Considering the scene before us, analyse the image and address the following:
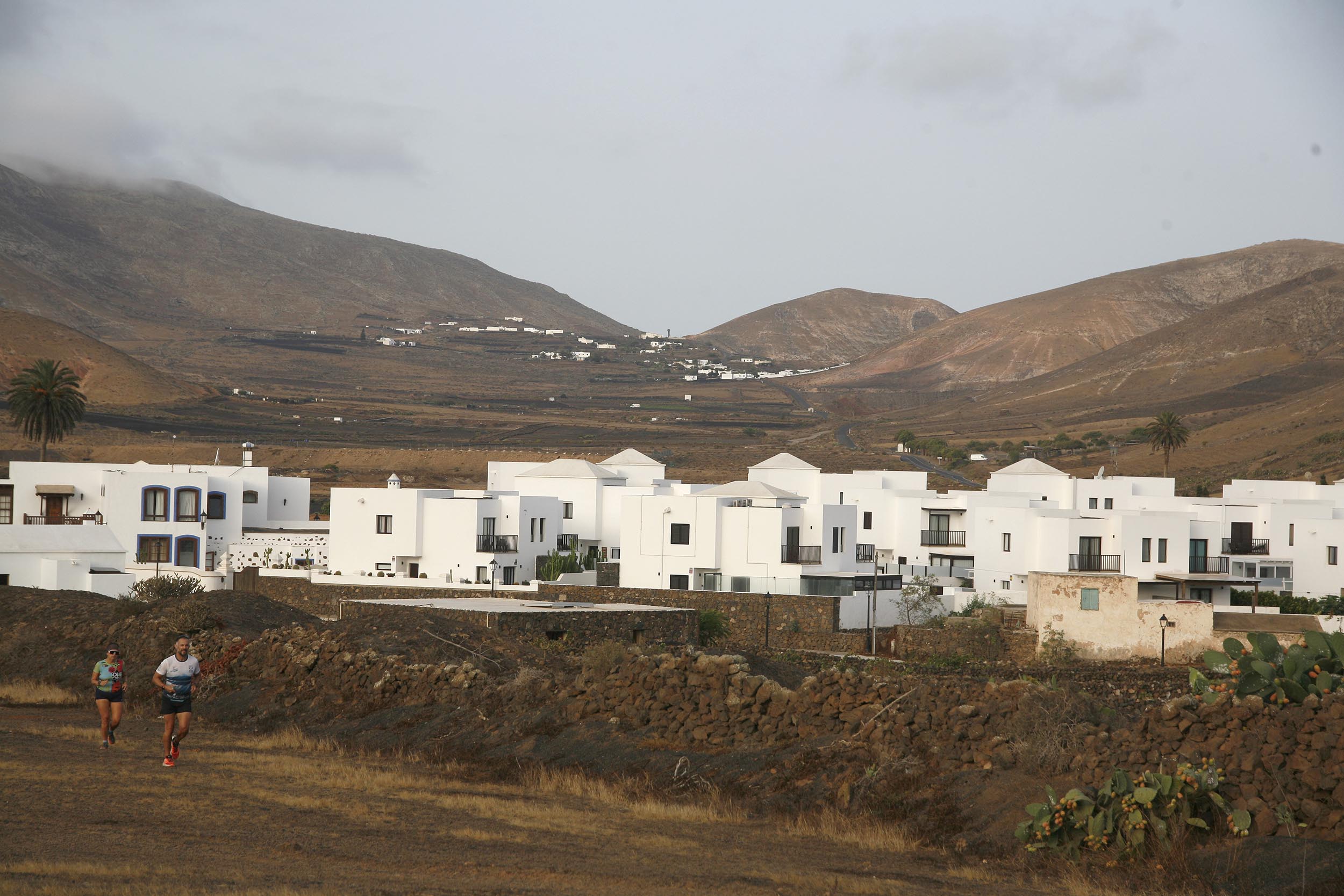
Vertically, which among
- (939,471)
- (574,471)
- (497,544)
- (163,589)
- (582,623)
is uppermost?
(939,471)

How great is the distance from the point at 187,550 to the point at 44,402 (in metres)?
16.2

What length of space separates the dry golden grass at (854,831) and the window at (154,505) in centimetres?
4103

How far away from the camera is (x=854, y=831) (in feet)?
40.7

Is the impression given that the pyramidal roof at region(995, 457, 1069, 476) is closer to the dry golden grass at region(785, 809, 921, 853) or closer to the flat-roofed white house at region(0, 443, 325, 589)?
the flat-roofed white house at region(0, 443, 325, 589)

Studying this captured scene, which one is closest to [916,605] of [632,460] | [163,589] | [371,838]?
[163,589]

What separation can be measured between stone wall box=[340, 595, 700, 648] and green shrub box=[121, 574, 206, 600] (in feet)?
11.9

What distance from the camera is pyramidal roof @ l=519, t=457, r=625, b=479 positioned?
181 ft

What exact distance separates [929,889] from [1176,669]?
29.3 meters

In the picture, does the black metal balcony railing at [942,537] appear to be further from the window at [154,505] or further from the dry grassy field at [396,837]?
the dry grassy field at [396,837]

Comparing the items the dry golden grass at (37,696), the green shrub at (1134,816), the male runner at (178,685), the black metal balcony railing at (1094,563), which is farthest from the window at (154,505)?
the green shrub at (1134,816)

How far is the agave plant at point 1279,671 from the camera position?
12531 millimetres

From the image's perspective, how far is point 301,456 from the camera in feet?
330

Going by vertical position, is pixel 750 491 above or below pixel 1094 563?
above

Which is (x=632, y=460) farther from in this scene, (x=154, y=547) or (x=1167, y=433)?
(x=1167, y=433)
